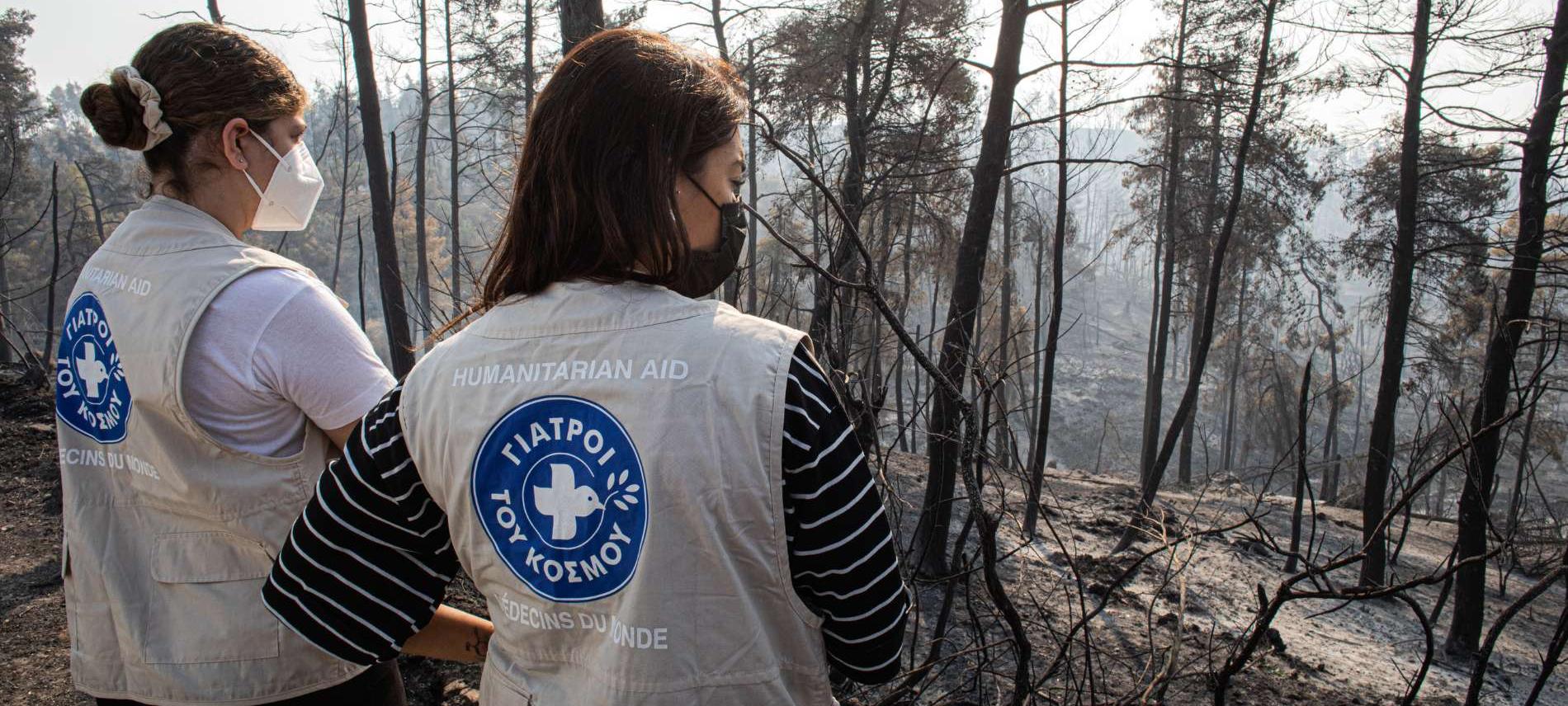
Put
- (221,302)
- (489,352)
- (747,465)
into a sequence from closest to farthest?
1. (747,465)
2. (489,352)
3. (221,302)

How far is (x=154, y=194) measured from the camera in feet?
5.39

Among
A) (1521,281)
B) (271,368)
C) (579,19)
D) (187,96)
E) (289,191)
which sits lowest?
(271,368)

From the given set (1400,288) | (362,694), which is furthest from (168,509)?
(1400,288)

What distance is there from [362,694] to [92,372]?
0.77m

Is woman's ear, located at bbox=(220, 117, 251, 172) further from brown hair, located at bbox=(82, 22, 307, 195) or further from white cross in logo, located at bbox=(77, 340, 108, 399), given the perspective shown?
white cross in logo, located at bbox=(77, 340, 108, 399)

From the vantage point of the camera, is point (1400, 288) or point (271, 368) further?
point (1400, 288)

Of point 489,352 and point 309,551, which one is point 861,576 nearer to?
point 489,352

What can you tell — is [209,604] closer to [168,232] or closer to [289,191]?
[168,232]

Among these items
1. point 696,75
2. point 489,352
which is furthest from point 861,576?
point 696,75

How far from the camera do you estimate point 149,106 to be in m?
1.51

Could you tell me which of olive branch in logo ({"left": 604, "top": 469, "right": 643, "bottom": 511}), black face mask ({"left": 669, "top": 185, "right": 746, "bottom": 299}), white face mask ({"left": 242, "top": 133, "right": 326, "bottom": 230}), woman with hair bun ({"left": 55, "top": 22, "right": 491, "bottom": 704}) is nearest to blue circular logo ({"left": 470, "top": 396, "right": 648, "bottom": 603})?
olive branch in logo ({"left": 604, "top": 469, "right": 643, "bottom": 511})

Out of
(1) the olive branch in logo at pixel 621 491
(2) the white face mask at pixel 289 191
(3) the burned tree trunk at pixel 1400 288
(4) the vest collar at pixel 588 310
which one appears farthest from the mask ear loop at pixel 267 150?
(3) the burned tree trunk at pixel 1400 288

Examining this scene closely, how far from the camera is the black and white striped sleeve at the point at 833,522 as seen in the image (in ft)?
3.06

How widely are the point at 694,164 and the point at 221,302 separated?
90cm
